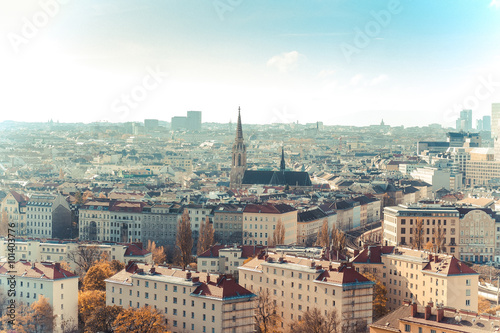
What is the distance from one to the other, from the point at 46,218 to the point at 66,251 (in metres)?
8.92

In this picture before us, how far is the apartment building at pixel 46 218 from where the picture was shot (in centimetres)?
3906

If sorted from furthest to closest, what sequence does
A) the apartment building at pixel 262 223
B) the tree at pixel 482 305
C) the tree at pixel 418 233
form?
1. the apartment building at pixel 262 223
2. the tree at pixel 418 233
3. the tree at pixel 482 305

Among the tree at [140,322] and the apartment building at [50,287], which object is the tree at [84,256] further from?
the tree at [140,322]

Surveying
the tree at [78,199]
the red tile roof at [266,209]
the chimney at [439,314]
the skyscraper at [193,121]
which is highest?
the skyscraper at [193,121]

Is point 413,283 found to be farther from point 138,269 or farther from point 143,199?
point 143,199

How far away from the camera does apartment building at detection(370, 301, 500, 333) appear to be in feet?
61.9

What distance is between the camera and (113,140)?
484ft

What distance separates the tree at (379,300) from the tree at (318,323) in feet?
8.10

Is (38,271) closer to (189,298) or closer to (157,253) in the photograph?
(189,298)

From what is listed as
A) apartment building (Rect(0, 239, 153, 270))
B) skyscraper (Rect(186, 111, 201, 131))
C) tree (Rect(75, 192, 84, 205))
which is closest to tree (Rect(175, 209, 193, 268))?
apartment building (Rect(0, 239, 153, 270))

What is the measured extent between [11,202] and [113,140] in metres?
109

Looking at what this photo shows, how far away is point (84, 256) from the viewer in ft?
99.3

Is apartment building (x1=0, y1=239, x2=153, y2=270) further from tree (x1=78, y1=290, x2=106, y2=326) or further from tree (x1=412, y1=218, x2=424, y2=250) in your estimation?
tree (x1=412, y1=218, x2=424, y2=250)

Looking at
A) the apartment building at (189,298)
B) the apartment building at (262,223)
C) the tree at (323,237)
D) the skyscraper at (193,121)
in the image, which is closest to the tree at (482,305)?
the apartment building at (189,298)
